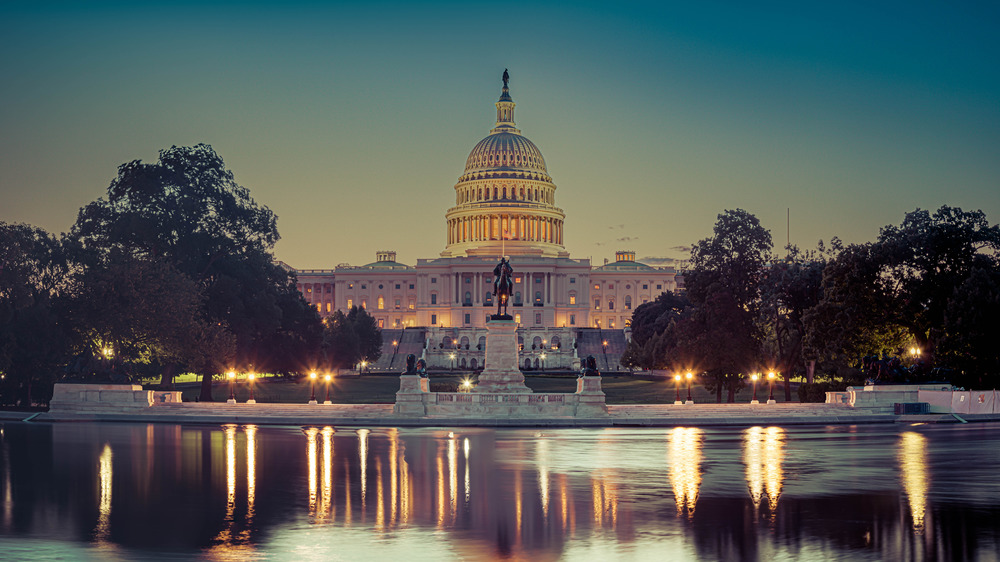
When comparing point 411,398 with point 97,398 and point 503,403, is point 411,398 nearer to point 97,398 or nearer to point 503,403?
point 503,403

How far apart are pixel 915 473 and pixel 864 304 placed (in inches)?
1214

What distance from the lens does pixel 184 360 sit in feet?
190

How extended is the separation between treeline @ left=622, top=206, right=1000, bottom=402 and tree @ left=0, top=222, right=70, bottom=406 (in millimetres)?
31705

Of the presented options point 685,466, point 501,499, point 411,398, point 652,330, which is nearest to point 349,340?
point 652,330

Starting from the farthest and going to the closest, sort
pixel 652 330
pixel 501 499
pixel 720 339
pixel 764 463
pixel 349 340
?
pixel 652 330, pixel 349 340, pixel 720 339, pixel 764 463, pixel 501 499

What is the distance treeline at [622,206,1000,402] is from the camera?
50.2 meters

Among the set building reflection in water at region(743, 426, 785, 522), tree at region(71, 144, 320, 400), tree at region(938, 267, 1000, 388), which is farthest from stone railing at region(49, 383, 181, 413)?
tree at region(938, 267, 1000, 388)

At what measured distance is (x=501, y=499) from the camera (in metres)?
20.6

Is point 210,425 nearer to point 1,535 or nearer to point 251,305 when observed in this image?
point 251,305

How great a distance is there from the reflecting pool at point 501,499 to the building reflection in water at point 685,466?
0.30 feet

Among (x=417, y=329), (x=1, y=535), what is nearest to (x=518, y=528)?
(x=1, y=535)

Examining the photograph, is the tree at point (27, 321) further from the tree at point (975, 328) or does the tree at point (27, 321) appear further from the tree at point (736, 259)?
the tree at point (975, 328)

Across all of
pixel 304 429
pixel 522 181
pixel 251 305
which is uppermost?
pixel 522 181

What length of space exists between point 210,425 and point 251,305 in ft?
73.1
